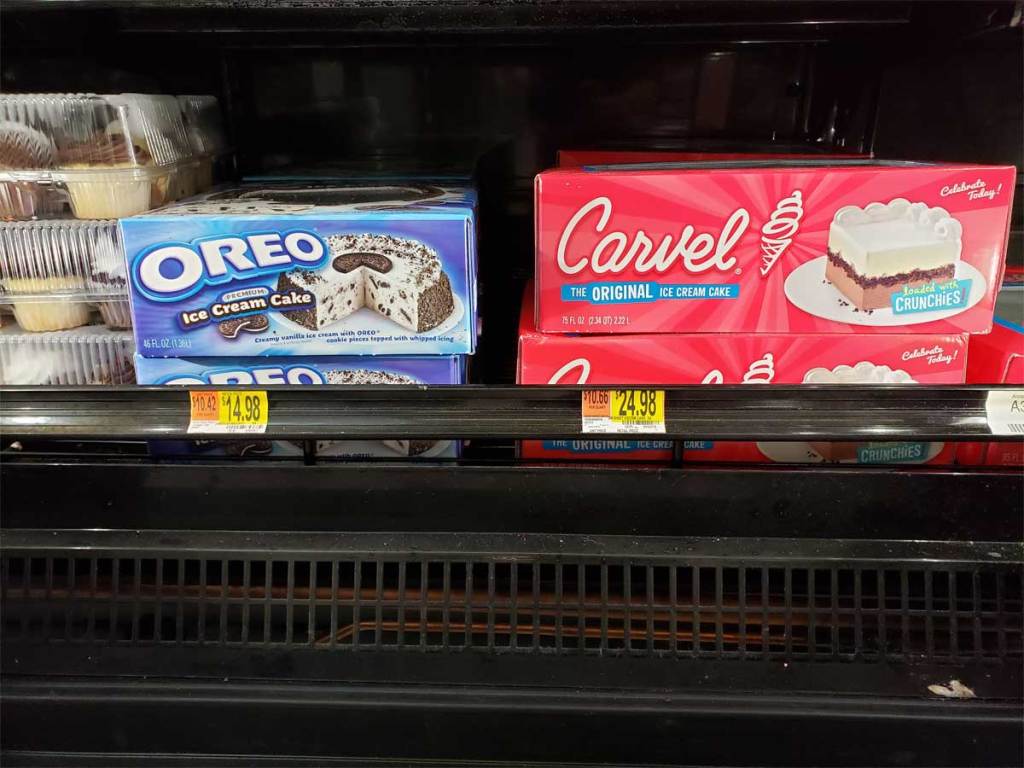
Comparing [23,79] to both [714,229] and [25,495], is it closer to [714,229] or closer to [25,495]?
[25,495]

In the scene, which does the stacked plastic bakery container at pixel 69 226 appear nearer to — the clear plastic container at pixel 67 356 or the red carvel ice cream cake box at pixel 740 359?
the clear plastic container at pixel 67 356

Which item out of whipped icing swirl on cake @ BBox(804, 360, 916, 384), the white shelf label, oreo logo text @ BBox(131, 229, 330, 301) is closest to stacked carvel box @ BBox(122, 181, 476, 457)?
oreo logo text @ BBox(131, 229, 330, 301)

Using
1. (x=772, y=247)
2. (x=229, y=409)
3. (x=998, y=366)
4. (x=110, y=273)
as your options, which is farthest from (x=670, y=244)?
(x=110, y=273)

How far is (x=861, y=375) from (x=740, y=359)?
0.16 metres

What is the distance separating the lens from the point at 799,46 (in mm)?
1321

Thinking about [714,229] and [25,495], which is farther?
[25,495]

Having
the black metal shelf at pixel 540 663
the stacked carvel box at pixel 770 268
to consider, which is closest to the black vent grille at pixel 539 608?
the black metal shelf at pixel 540 663

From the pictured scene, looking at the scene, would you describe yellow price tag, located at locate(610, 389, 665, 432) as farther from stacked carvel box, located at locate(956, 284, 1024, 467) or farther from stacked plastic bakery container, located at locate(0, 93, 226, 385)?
stacked plastic bakery container, located at locate(0, 93, 226, 385)

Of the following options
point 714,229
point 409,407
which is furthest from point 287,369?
point 714,229

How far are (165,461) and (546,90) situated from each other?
3.00 ft

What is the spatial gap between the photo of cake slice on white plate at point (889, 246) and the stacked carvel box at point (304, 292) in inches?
18.0

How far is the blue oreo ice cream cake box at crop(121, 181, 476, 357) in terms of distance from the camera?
2.97ft

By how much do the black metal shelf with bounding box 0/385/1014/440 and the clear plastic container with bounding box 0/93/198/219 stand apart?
10.6 inches

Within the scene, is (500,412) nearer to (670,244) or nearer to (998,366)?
(670,244)
